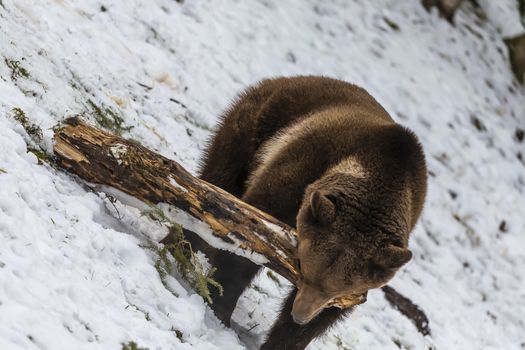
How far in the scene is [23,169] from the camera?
4.67 m

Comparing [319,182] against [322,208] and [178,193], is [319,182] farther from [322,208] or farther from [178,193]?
[178,193]

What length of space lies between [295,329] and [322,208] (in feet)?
3.88

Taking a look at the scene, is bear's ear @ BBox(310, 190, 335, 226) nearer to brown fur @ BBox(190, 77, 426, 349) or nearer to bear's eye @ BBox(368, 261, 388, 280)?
brown fur @ BBox(190, 77, 426, 349)

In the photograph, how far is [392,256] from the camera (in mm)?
4590

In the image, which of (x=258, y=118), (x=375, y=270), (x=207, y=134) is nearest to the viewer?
(x=375, y=270)

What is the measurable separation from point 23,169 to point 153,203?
904mm

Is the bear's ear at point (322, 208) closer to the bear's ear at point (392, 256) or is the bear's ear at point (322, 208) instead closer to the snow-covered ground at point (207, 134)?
the bear's ear at point (392, 256)

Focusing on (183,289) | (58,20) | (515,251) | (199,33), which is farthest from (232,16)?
(183,289)

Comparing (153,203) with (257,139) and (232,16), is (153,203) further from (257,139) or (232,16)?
(232,16)

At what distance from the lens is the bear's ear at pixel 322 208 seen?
15.0 feet

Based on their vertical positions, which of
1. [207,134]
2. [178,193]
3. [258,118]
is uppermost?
[258,118]

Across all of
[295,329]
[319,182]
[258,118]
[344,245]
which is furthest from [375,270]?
[258,118]

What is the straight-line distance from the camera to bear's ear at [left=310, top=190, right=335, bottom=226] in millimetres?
4578

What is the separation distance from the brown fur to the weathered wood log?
0.21 m
